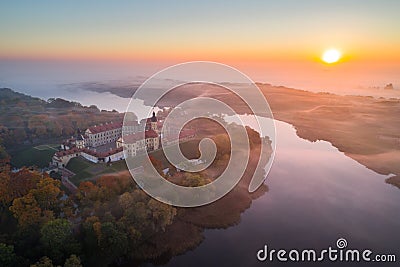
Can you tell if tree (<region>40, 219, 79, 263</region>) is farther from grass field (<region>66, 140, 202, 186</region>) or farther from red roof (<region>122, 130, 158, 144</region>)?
red roof (<region>122, 130, 158, 144</region>)

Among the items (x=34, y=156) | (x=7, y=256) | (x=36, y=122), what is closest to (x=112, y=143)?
(x=34, y=156)

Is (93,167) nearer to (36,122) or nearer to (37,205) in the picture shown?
(37,205)

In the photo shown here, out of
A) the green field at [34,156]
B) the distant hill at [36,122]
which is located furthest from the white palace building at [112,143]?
the distant hill at [36,122]

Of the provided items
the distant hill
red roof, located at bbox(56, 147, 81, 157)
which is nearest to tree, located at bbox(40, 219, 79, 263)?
red roof, located at bbox(56, 147, 81, 157)

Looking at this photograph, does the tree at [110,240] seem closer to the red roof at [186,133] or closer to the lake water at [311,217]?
the lake water at [311,217]

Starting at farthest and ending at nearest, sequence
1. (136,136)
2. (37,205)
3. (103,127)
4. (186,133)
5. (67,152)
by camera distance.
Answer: (186,133) < (103,127) < (136,136) < (67,152) < (37,205)

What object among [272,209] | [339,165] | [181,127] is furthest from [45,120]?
[339,165]
